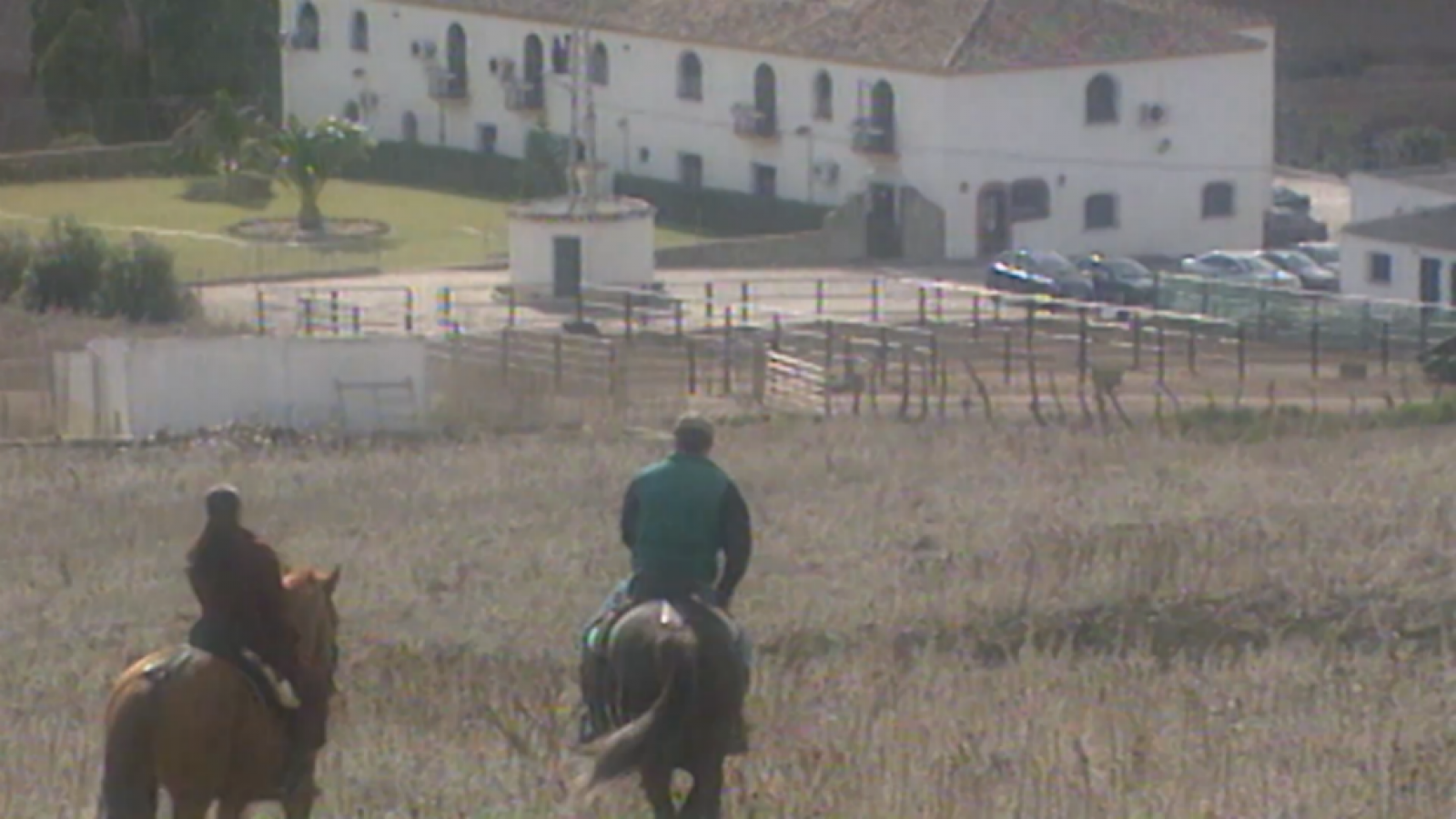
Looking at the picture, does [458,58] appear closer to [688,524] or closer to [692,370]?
[692,370]

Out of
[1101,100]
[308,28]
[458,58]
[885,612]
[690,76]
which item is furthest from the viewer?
[308,28]

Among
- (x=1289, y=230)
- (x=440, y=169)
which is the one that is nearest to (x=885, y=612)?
(x=1289, y=230)

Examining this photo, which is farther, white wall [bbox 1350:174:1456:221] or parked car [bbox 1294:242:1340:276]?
parked car [bbox 1294:242:1340:276]

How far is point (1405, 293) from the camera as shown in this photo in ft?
163

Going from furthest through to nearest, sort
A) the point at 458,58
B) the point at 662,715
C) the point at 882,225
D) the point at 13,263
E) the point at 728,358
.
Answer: the point at 458,58 < the point at 882,225 < the point at 13,263 < the point at 728,358 < the point at 662,715

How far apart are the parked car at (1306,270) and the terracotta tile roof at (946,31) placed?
6600 mm

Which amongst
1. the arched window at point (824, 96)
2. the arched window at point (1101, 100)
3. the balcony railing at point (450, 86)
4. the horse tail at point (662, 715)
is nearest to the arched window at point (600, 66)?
the balcony railing at point (450, 86)

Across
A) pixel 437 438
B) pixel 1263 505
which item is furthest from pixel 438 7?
pixel 1263 505

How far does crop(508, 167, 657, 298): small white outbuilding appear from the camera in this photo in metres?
50.9

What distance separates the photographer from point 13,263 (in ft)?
158

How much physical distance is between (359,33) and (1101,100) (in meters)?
18.9

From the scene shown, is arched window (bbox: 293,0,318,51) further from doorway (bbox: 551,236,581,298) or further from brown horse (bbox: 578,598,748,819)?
brown horse (bbox: 578,598,748,819)

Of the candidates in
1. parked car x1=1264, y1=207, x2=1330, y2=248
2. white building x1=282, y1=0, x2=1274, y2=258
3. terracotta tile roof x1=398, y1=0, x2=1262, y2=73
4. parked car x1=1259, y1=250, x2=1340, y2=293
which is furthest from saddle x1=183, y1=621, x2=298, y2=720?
parked car x1=1264, y1=207, x2=1330, y2=248

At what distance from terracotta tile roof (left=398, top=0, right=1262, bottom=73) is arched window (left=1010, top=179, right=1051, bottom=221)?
228cm
